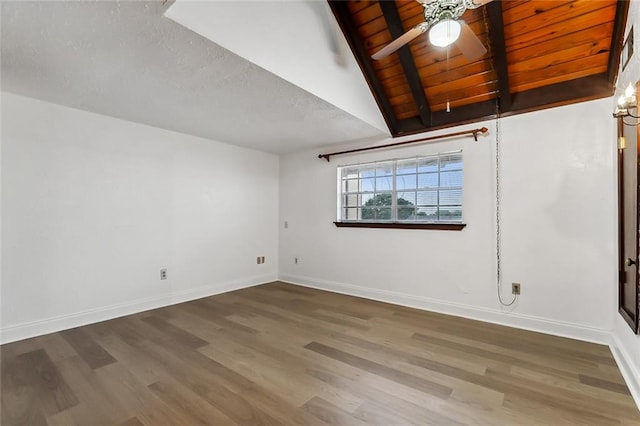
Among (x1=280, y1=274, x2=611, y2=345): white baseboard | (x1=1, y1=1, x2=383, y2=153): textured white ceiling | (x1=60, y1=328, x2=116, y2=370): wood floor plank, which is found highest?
(x1=1, y1=1, x2=383, y2=153): textured white ceiling

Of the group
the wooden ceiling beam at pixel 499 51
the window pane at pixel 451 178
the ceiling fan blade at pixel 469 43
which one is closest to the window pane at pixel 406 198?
the window pane at pixel 451 178

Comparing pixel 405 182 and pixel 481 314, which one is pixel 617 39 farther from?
pixel 481 314

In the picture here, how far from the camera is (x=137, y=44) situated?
1.91 metres

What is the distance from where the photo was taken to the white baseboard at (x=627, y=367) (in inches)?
70.8

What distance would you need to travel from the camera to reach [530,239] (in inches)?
115

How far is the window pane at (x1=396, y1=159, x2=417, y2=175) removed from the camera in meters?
3.74

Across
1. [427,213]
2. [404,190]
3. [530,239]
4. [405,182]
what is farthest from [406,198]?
[530,239]

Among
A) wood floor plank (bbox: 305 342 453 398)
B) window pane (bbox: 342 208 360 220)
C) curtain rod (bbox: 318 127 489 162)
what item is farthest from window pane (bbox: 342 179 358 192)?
wood floor plank (bbox: 305 342 453 398)

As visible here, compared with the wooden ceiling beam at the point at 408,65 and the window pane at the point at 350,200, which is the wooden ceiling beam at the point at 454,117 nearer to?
the wooden ceiling beam at the point at 408,65

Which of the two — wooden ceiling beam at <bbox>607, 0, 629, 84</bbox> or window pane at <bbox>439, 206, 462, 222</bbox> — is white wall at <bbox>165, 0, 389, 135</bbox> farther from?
wooden ceiling beam at <bbox>607, 0, 629, 84</bbox>

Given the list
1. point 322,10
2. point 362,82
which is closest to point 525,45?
point 362,82

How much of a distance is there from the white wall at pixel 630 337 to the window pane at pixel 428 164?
1.61 m

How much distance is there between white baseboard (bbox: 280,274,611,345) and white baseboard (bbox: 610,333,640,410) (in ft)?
0.61

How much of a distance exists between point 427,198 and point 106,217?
372 cm
